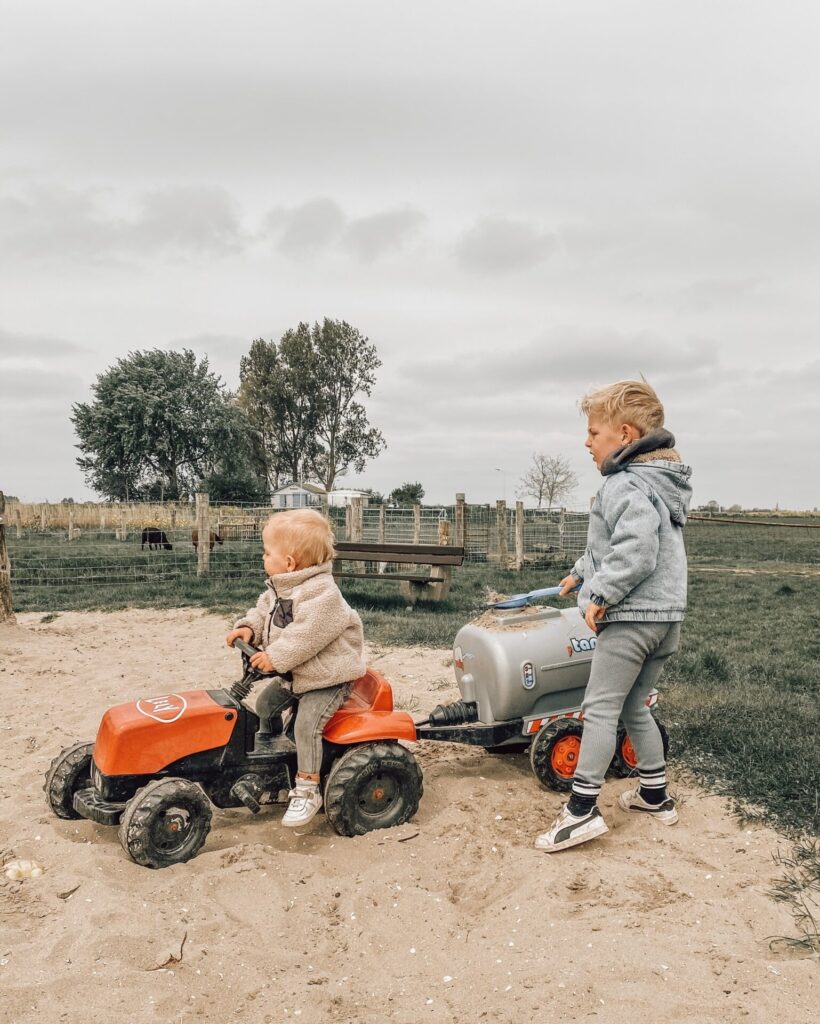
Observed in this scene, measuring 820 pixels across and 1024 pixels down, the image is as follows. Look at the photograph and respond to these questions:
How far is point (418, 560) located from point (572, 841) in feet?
25.8

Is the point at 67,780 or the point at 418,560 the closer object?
the point at 67,780

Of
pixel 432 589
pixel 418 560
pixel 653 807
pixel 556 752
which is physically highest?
pixel 418 560

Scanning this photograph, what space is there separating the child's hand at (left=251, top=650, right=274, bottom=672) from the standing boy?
1.35m

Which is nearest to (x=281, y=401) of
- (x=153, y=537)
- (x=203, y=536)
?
(x=153, y=537)

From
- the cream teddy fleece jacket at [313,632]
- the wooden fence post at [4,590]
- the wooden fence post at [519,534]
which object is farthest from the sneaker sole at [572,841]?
the wooden fence post at [519,534]

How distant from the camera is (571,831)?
3.29 metres

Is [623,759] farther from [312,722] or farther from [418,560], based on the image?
[418,560]

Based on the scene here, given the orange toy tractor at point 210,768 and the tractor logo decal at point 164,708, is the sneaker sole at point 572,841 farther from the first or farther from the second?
the tractor logo decal at point 164,708

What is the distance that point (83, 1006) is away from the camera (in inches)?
90.1

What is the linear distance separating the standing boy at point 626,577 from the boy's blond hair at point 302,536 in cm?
121

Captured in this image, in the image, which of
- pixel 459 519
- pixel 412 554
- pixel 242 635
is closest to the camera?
pixel 242 635

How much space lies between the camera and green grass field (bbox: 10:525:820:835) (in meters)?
4.04

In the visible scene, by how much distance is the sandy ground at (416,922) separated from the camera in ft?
7.55

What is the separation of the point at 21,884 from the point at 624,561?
266 cm
